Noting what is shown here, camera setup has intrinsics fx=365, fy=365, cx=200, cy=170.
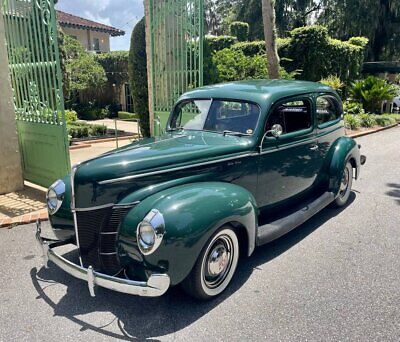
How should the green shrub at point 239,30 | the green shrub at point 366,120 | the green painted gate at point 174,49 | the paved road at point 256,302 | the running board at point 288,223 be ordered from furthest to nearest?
the green shrub at point 239,30
the green shrub at point 366,120
the green painted gate at point 174,49
the running board at point 288,223
the paved road at point 256,302

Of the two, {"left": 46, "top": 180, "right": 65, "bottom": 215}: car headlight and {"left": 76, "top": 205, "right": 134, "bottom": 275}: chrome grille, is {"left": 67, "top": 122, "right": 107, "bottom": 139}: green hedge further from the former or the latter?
{"left": 76, "top": 205, "right": 134, "bottom": 275}: chrome grille

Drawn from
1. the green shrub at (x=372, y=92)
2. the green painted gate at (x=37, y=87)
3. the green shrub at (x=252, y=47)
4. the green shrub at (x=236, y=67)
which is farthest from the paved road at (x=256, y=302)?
A: the green shrub at (x=252, y=47)

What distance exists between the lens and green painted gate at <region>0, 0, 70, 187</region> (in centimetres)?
553

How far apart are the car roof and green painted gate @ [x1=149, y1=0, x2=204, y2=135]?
7.87ft

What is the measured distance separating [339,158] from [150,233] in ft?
11.0

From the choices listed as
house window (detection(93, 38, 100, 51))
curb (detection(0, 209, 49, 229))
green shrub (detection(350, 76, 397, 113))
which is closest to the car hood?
curb (detection(0, 209, 49, 229))

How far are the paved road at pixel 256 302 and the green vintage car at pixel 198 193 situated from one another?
26 centimetres

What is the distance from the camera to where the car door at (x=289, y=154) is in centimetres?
400

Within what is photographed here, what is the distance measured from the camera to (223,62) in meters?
10.5

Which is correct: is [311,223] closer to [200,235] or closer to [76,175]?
[200,235]

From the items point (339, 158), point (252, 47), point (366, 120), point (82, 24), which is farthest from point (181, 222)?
point (82, 24)

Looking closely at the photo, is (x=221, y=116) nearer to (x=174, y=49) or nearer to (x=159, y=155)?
(x=159, y=155)

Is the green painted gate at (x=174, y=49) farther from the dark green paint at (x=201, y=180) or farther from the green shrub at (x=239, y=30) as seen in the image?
the green shrub at (x=239, y=30)

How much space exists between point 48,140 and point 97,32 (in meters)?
25.4
